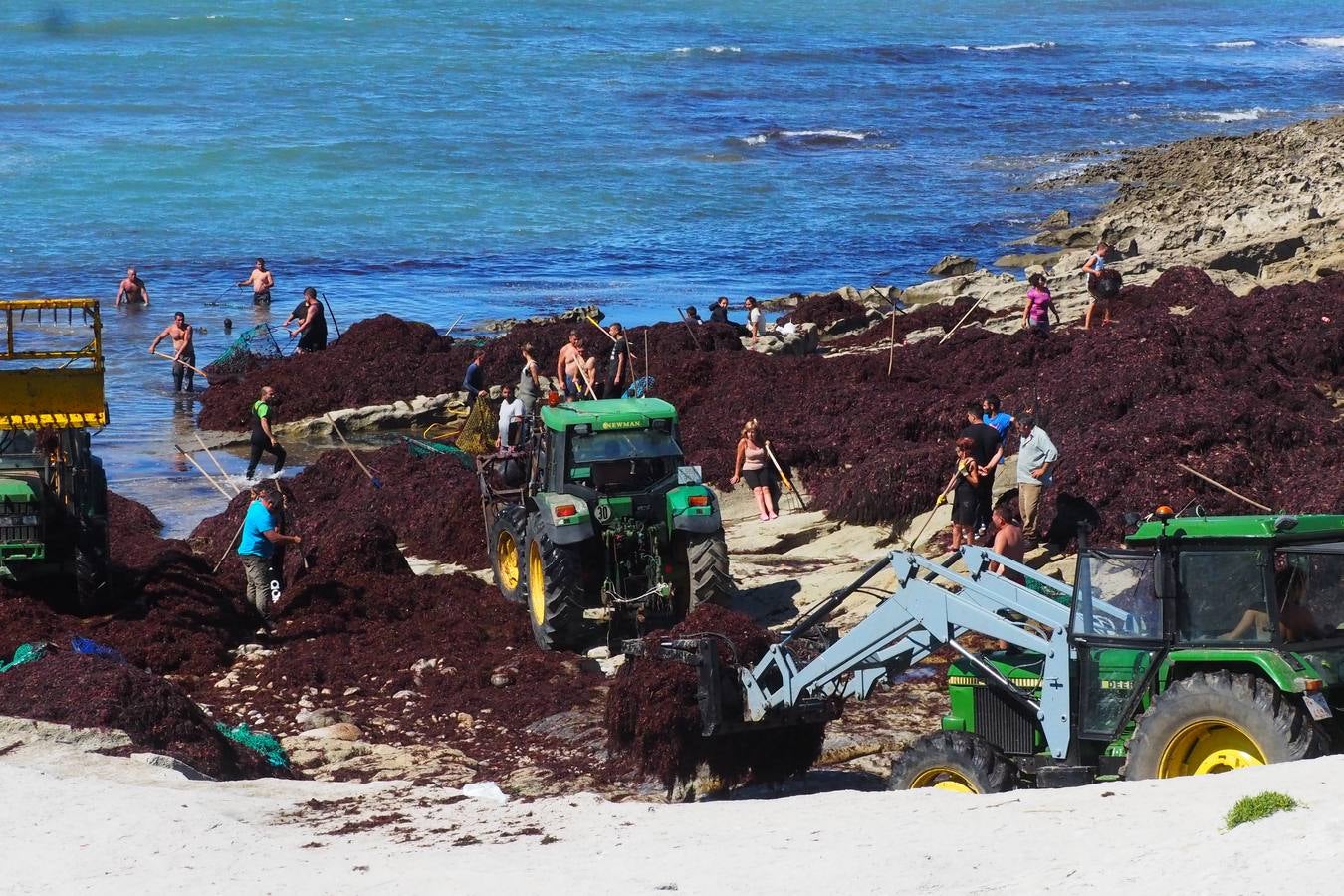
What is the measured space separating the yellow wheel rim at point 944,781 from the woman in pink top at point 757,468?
8.68 meters

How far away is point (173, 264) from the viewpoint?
40812mm

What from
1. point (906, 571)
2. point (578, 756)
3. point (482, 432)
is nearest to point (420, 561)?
point (482, 432)

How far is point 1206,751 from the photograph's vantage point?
8852 millimetres

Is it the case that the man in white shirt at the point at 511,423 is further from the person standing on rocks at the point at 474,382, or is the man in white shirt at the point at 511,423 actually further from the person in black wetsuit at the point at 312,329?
the person in black wetsuit at the point at 312,329

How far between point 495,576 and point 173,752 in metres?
4.88

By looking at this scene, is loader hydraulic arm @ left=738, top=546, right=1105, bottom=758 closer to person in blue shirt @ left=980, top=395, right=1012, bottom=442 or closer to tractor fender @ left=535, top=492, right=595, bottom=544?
tractor fender @ left=535, top=492, right=595, bottom=544

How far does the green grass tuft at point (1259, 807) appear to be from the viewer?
306 inches

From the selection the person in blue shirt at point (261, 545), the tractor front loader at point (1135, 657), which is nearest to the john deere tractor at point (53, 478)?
the person in blue shirt at point (261, 545)

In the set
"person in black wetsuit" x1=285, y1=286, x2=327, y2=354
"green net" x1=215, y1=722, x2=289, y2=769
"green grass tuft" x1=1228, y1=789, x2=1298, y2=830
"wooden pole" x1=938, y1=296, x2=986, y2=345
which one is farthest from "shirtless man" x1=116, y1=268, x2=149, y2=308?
"green grass tuft" x1=1228, y1=789, x2=1298, y2=830

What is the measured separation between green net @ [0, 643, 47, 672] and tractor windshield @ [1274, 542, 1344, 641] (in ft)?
29.2

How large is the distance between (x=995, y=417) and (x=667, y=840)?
338 inches

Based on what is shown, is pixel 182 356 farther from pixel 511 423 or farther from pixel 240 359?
pixel 511 423

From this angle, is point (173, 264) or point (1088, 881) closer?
point (1088, 881)

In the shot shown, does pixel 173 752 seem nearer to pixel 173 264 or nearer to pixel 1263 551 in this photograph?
pixel 1263 551
